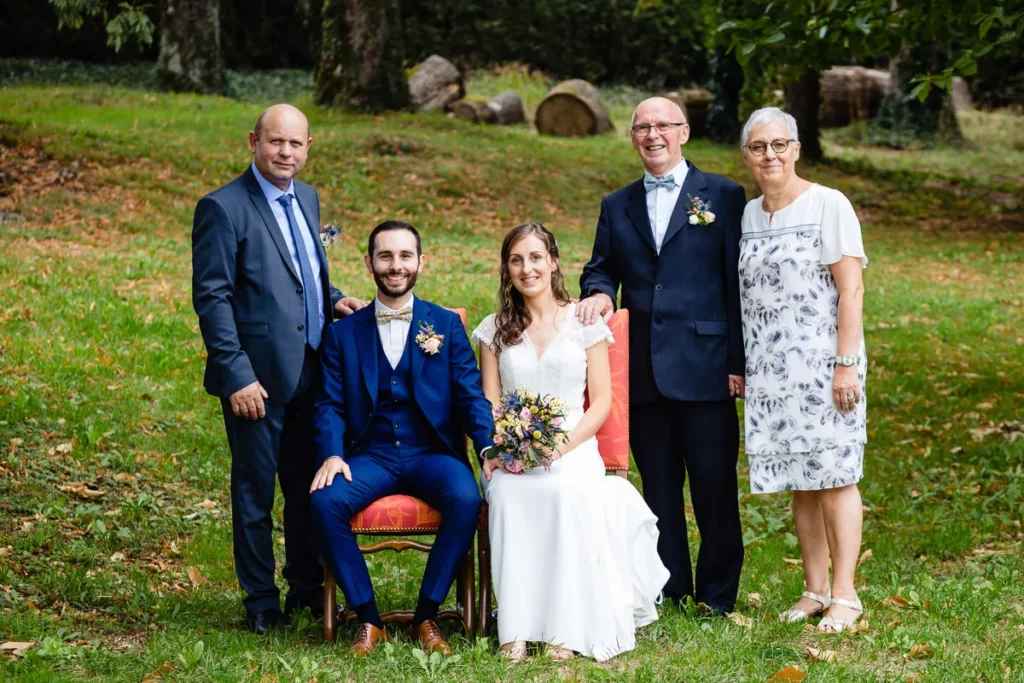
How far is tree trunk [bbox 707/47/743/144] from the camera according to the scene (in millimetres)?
21750

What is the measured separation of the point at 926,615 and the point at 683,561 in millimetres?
1082

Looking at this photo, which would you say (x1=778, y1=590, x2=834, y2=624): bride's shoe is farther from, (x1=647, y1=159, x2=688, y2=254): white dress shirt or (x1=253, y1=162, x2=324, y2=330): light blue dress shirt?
(x1=253, y1=162, x2=324, y2=330): light blue dress shirt

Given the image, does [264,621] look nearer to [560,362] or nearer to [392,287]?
[392,287]

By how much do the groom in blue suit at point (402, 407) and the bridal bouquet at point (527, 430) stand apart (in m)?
0.24

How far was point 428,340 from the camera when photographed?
4.89 meters

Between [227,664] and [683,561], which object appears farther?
[683,561]

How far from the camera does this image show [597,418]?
4910 mm

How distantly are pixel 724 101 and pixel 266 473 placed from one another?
1875cm

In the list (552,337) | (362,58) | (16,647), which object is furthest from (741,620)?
(362,58)

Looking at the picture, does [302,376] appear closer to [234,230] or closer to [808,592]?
[234,230]

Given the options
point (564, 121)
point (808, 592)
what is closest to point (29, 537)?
point (808, 592)

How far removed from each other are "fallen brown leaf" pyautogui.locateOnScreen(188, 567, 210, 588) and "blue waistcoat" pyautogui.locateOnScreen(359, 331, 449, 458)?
144 centimetres

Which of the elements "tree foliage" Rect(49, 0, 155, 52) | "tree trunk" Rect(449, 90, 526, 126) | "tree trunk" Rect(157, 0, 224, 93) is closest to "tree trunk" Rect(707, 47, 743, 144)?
"tree trunk" Rect(449, 90, 526, 126)

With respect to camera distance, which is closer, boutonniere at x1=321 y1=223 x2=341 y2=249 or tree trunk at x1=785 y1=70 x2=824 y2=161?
boutonniere at x1=321 y1=223 x2=341 y2=249
